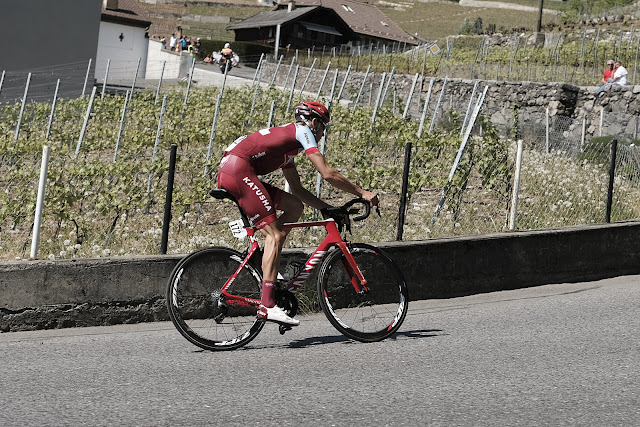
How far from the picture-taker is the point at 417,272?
9.49 meters

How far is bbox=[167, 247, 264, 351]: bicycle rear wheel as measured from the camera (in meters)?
6.74

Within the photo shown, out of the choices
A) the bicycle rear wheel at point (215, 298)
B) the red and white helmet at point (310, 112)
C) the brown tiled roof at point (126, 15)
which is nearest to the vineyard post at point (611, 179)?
the red and white helmet at point (310, 112)

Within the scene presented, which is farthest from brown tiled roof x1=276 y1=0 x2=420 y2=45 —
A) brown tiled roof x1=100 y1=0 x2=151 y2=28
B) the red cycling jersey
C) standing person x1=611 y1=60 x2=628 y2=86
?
the red cycling jersey

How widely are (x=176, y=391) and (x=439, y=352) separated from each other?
2.17 m

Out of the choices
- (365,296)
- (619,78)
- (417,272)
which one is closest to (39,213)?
(365,296)

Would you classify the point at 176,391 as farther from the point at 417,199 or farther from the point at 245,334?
the point at 417,199

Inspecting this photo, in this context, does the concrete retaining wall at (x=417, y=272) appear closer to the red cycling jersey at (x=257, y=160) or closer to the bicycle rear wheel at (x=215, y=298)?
the bicycle rear wheel at (x=215, y=298)

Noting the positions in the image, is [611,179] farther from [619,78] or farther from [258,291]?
[619,78]

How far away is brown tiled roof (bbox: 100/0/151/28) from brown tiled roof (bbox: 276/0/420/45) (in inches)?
908

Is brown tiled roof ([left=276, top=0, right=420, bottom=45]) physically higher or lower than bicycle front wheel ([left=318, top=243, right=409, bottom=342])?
higher

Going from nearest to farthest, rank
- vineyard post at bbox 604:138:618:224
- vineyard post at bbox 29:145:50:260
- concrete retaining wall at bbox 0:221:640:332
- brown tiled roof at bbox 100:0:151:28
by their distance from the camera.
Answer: concrete retaining wall at bbox 0:221:640:332
vineyard post at bbox 29:145:50:260
vineyard post at bbox 604:138:618:224
brown tiled roof at bbox 100:0:151:28

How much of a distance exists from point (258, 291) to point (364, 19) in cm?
7832

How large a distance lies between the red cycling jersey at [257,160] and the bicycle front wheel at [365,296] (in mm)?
667

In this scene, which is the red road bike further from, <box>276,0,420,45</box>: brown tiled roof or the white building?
<box>276,0,420,45</box>: brown tiled roof
